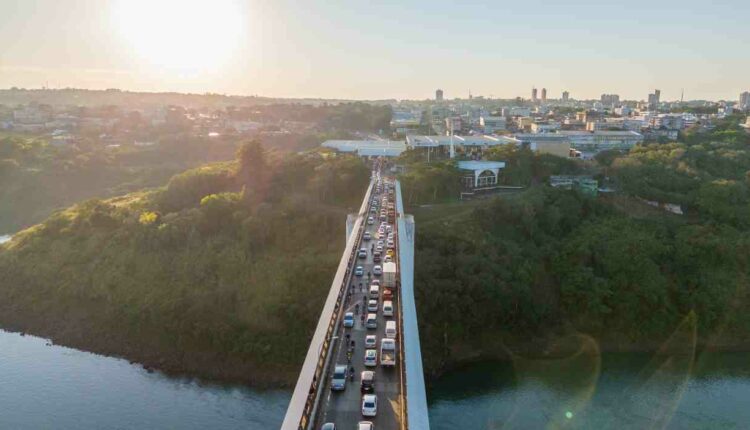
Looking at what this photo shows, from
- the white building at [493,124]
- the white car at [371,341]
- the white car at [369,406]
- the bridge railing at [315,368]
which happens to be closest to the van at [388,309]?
the bridge railing at [315,368]

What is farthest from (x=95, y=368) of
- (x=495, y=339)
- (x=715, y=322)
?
(x=715, y=322)

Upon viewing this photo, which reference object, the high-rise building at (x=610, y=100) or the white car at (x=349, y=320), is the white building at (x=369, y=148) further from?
the high-rise building at (x=610, y=100)

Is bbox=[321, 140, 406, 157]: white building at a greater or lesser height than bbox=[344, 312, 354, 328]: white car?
greater

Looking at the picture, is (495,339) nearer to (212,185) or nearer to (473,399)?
(473,399)

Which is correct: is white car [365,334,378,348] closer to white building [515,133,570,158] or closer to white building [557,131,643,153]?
white building [515,133,570,158]

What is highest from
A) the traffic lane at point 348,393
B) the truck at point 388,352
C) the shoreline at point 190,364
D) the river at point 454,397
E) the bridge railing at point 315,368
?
the bridge railing at point 315,368

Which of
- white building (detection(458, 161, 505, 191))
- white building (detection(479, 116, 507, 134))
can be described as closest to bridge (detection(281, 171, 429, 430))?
white building (detection(458, 161, 505, 191))

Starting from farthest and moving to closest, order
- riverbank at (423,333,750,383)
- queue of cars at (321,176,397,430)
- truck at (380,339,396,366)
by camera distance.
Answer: riverbank at (423,333,750,383) → truck at (380,339,396,366) → queue of cars at (321,176,397,430)

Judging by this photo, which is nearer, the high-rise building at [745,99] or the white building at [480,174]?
the white building at [480,174]
